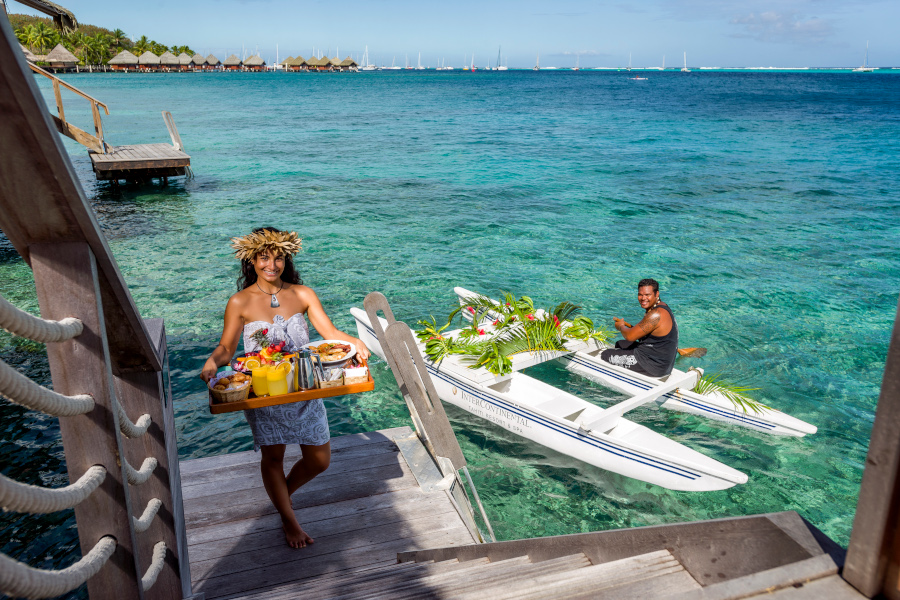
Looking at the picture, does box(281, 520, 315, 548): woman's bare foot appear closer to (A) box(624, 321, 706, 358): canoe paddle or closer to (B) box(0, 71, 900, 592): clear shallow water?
(B) box(0, 71, 900, 592): clear shallow water

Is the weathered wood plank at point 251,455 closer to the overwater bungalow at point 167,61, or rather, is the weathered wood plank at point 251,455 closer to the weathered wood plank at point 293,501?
the weathered wood plank at point 293,501

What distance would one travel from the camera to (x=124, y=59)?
118 metres

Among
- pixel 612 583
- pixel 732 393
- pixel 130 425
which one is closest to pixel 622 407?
pixel 732 393

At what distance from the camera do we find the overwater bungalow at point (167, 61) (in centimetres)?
13112

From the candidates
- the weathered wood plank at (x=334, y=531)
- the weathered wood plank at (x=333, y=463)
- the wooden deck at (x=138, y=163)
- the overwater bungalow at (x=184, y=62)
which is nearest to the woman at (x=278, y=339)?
the weathered wood plank at (x=334, y=531)

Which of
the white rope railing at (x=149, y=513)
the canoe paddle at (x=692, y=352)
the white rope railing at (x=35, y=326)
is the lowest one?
the canoe paddle at (x=692, y=352)

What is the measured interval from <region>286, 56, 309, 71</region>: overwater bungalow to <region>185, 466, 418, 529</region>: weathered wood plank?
18938 centimetres

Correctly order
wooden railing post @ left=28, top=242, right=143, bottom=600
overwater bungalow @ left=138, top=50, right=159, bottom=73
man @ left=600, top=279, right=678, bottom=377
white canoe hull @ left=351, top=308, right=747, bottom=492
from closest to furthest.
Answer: wooden railing post @ left=28, top=242, right=143, bottom=600 → white canoe hull @ left=351, top=308, right=747, bottom=492 → man @ left=600, top=279, right=678, bottom=377 → overwater bungalow @ left=138, top=50, right=159, bottom=73

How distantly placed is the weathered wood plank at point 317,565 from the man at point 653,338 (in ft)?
13.2

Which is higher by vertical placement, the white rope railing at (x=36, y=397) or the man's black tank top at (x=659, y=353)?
the white rope railing at (x=36, y=397)

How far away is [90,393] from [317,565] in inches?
103

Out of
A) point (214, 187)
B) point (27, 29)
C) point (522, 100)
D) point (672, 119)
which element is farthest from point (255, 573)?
point (27, 29)

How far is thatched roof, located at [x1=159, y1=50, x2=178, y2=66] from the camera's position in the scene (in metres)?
131

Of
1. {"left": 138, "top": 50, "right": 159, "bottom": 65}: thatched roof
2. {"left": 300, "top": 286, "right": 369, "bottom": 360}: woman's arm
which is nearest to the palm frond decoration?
{"left": 300, "top": 286, "right": 369, "bottom": 360}: woman's arm
